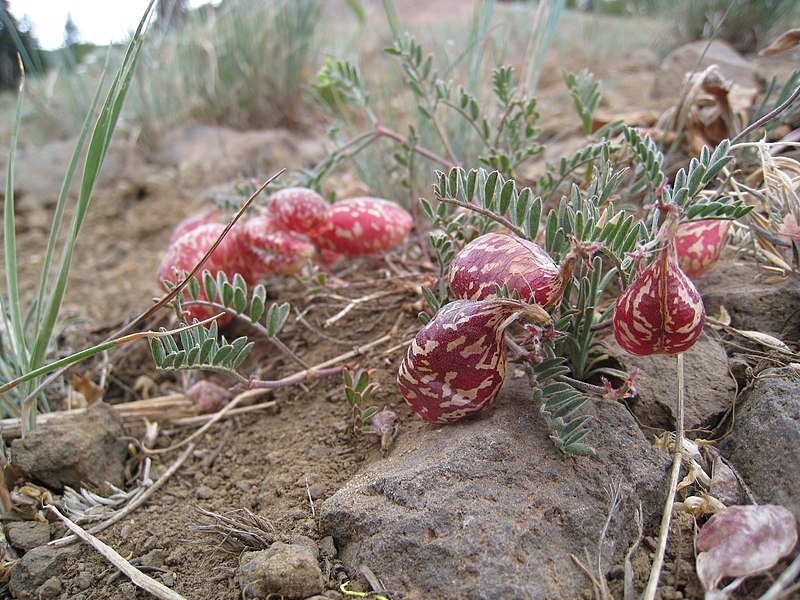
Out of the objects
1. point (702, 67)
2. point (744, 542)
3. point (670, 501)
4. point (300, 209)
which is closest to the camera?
point (744, 542)

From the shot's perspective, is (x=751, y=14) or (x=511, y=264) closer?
(x=511, y=264)

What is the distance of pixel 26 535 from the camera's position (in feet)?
3.42

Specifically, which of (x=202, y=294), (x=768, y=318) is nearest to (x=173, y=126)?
(x=202, y=294)

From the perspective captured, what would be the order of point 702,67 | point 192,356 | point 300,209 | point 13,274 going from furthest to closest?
1. point 702,67
2. point 300,209
3. point 13,274
4. point 192,356

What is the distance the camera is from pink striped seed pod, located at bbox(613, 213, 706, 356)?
30.4 inches

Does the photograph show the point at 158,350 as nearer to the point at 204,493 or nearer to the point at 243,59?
the point at 204,493

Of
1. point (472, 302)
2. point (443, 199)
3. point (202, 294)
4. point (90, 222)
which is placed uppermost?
point (443, 199)

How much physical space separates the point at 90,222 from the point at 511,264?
248cm

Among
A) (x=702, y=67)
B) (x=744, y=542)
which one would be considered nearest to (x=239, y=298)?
(x=744, y=542)

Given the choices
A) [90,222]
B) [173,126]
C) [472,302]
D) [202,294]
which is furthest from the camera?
[173,126]

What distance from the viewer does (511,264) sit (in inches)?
34.9

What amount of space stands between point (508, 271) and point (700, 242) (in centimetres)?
47

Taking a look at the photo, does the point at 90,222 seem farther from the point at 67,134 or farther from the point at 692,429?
the point at 692,429

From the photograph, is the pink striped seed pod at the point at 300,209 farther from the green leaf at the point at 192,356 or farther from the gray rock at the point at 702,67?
the gray rock at the point at 702,67
